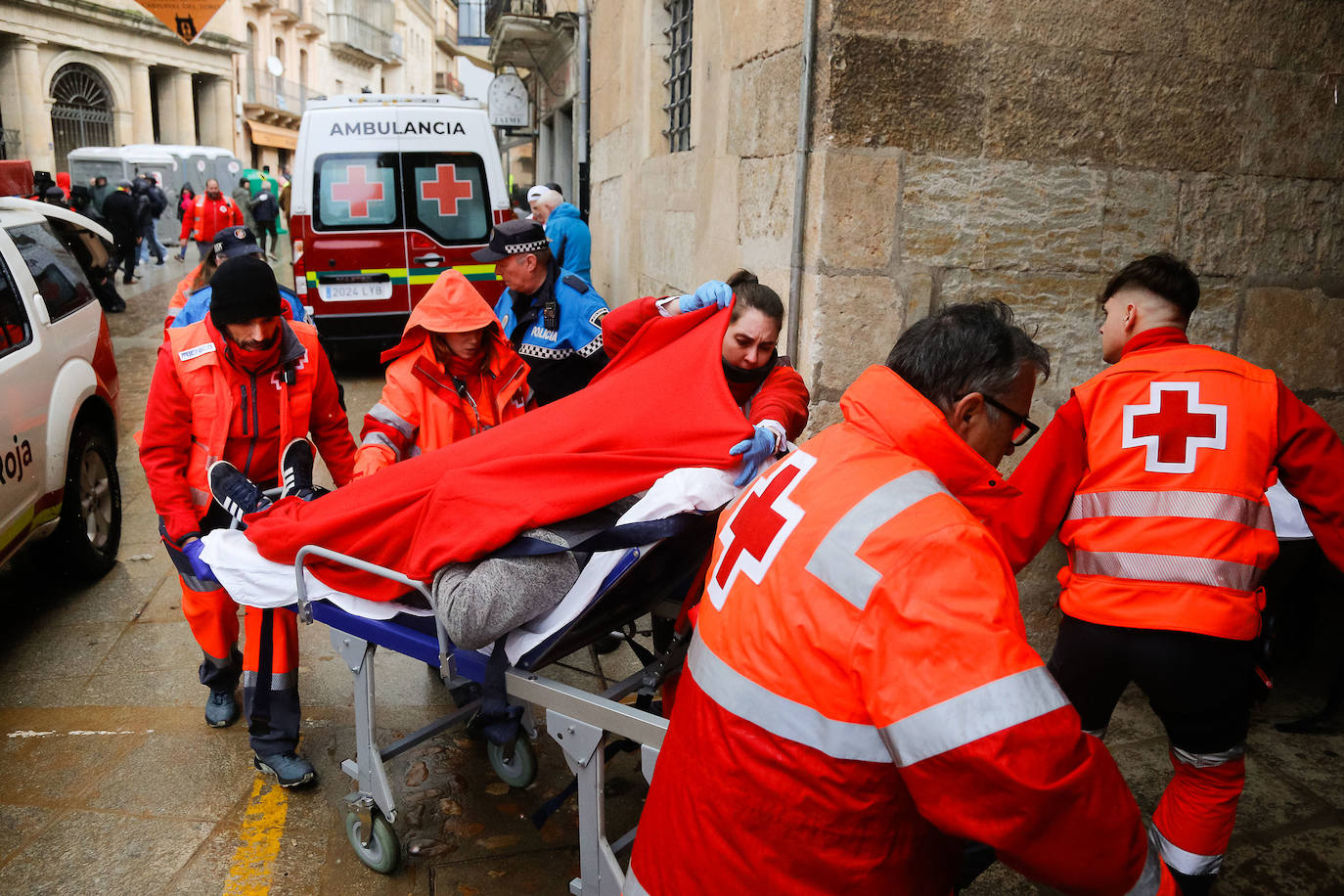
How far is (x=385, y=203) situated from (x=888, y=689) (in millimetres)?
8959

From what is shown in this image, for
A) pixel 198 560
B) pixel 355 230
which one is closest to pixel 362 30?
pixel 355 230

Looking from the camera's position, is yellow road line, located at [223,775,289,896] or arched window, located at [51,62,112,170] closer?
yellow road line, located at [223,775,289,896]

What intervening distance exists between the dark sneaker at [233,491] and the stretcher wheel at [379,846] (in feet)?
3.44

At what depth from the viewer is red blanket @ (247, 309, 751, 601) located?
239 centimetres

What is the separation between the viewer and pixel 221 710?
396 cm

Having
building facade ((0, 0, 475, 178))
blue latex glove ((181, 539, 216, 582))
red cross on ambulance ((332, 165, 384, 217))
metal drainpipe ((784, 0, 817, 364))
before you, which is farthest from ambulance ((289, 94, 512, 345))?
building facade ((0, 0, 475, 178))

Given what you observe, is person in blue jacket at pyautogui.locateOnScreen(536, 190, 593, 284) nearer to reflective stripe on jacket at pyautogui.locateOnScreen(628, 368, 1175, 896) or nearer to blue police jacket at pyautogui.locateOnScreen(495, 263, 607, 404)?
blue police jacket at pyautogui.locateOnScreen(495, 263, 607, 404)

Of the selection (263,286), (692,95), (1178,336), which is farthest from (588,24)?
(1178,336)

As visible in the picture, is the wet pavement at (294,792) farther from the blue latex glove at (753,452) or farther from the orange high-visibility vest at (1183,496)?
the blue latex glove at (753,452)

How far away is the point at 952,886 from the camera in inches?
67.5

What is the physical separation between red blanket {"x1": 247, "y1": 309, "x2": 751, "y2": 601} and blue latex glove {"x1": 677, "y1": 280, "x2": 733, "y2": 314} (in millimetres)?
253

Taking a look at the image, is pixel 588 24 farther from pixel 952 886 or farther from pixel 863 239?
pixel 952 886

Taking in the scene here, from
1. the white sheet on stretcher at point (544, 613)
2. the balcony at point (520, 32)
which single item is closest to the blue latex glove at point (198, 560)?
the white sheet on stretcher at point (544, 613)

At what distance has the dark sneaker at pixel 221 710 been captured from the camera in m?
3.95
